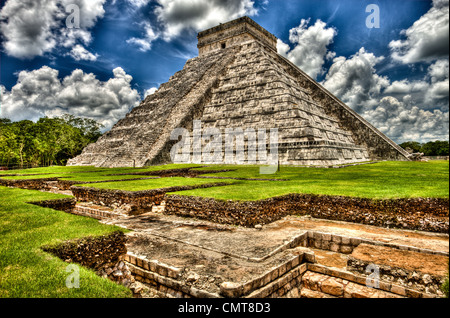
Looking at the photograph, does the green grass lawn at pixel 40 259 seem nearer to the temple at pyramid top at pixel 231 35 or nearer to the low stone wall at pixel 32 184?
the low stone wall at pixel 32 184

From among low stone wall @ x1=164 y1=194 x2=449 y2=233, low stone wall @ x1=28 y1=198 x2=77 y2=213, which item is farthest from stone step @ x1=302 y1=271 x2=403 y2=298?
low stone wall @ x1=28 y1=198 x2=77 y2=213

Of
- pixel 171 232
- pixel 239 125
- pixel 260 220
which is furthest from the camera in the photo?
pixel 239 125

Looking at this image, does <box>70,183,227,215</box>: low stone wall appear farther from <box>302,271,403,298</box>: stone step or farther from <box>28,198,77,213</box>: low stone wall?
<box>302,271,403,298</box>: stone step

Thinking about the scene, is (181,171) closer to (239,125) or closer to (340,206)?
(239,125)

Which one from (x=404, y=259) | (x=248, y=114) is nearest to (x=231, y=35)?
(x=248, y=114)

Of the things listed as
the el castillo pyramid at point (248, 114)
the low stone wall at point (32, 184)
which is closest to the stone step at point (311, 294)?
the el castillo pyramid at point (248, 114)

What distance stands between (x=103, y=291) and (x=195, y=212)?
15.9 ft

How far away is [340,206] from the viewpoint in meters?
7.42

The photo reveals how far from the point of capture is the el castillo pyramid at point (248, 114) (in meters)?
20.0

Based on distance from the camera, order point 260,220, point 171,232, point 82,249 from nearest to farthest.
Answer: point 82,249 → point 171,232 → point 260,220

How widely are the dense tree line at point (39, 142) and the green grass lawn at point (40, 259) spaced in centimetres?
3415

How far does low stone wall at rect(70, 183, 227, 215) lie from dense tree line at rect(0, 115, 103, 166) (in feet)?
99.9
